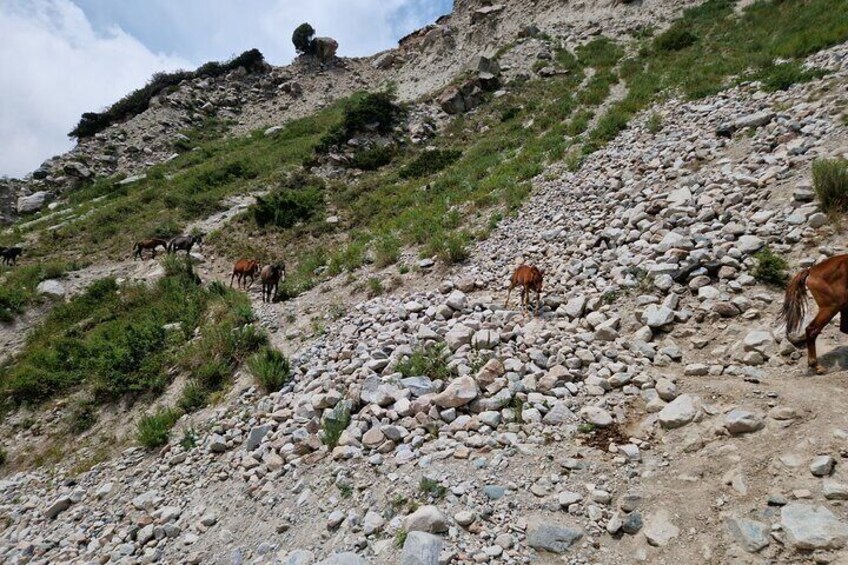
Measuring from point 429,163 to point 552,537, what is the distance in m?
21.0

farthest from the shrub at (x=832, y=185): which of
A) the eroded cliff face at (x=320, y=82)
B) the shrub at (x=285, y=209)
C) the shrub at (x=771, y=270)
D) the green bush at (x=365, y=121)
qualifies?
the eroded cliff face at (x=320, y=82)

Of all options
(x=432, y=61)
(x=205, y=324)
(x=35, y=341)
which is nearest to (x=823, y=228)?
(x=205, y=324)

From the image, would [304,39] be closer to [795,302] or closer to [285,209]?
[285,209]

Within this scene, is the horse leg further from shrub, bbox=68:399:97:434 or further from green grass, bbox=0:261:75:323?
A: green grass, bbox=0:261:75:323

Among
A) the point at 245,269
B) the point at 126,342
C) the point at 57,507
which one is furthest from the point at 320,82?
the point at 57,507

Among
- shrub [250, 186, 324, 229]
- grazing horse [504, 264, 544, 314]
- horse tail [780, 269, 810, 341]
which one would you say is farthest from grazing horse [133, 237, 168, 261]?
horse tail [780, 269, 810, 341]

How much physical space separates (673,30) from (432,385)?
31.1 meters

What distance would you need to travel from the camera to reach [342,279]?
13.0 meters

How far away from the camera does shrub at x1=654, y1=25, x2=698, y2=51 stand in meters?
24.8

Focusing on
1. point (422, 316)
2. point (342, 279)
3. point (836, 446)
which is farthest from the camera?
point (342, 279)

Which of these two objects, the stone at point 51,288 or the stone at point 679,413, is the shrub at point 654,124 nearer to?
the stone at point 679,413

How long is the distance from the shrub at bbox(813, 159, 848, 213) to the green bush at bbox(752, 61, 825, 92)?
6.36 m

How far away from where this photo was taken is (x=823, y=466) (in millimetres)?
3865

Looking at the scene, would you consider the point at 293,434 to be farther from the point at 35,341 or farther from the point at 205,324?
the point at 35,341
